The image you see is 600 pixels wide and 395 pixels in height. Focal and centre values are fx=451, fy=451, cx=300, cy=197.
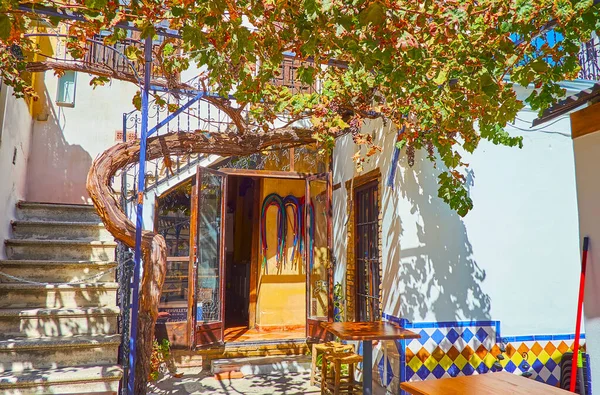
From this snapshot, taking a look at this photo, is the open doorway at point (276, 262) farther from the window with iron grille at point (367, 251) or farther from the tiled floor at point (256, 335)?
the window with iron grille at point (367, 251)

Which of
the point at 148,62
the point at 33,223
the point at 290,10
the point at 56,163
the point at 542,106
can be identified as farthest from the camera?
the point at 56,163

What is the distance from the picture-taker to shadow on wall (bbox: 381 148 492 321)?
14.3ft

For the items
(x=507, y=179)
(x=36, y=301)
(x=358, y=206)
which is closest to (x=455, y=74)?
(x=507, y=179)

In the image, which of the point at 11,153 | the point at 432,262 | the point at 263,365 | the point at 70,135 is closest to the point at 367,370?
the point at 432,262

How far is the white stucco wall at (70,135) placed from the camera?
23.0ft

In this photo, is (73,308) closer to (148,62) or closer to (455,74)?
(148,62)

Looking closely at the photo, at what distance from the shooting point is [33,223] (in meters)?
5.34

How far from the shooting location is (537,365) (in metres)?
4.45

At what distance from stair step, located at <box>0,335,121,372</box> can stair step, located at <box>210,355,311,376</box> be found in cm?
211

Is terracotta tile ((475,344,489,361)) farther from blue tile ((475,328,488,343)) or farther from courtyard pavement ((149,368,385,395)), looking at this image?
courtyard pavement ((149,368,385,395))

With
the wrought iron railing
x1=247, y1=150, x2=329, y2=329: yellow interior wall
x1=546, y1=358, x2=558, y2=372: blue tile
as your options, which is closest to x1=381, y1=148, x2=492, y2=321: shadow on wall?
x1=546, y1=358, x2=558, y2=372: blue tile

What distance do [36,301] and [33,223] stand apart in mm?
1219

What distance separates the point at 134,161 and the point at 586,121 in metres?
3.94

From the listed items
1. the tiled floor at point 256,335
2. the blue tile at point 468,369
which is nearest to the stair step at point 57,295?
the tiled floor at point 256,335
